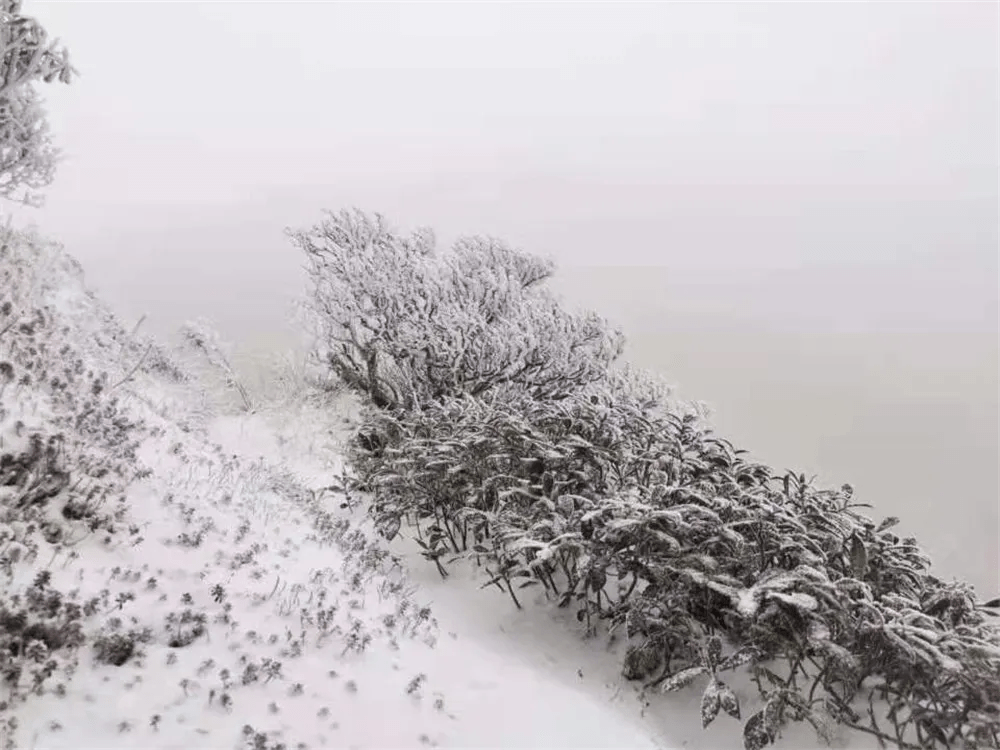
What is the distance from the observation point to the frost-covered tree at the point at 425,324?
41.2 feet

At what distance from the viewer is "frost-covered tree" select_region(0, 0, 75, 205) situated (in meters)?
6.68

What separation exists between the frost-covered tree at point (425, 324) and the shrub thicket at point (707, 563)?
10.2ft

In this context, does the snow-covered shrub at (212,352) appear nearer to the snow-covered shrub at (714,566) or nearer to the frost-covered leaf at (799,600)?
the snow-covered shrub at (714,566)

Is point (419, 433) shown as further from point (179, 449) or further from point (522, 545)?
point (522, 545)

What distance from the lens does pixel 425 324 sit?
1273 cm

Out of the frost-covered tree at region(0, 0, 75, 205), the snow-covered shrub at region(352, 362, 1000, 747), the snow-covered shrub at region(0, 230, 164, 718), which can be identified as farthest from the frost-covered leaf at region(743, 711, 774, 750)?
the frost-covered tree at region(0, 0, 75, 205)

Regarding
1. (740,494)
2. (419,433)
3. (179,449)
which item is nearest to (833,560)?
(740,494)

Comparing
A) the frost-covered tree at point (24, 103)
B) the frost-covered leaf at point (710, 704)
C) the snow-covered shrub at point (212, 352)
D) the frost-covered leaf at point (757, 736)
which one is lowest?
the snow-covered shrub at point (212, 352)

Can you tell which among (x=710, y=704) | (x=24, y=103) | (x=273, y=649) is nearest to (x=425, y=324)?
(x=24, y=103)

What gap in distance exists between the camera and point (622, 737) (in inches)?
159

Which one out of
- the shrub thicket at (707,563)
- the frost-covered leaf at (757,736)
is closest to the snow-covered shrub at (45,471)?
the shrub thicket at (707,563)

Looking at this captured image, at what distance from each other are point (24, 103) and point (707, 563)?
902cm

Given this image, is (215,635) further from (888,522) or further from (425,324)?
(425,324)

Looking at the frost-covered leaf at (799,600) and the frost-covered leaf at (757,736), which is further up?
the frost-covered leaf at (799,600)
